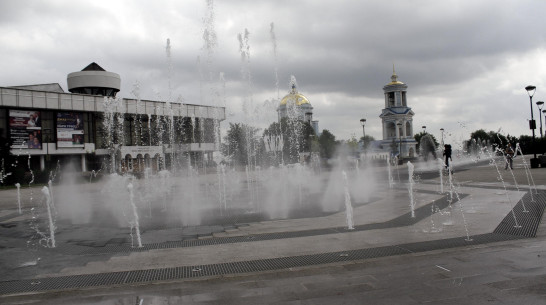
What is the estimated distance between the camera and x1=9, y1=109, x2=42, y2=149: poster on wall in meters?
46.6

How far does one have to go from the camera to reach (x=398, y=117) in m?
75.4

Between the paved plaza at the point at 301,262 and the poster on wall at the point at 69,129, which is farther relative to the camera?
the poster on wall at the point at 69,129

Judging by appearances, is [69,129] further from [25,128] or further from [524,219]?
[524,219]

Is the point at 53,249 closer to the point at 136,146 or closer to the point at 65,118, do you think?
the point at 65,118

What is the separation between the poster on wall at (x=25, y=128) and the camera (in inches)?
1834

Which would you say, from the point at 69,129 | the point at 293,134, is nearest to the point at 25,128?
the point at 69,129

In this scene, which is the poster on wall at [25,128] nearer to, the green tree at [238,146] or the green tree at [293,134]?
the green tree at [238,146]

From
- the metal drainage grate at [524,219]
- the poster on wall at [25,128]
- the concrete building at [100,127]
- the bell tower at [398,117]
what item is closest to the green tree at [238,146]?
the concrete building at [100,127]

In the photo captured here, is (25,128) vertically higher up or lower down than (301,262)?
higher up

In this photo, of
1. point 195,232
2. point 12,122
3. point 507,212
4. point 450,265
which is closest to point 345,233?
point 450,265

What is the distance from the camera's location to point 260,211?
38.4ft

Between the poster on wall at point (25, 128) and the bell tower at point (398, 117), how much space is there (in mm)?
56123

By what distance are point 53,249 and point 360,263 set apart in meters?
5.61

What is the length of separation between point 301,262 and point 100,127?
55081mm
